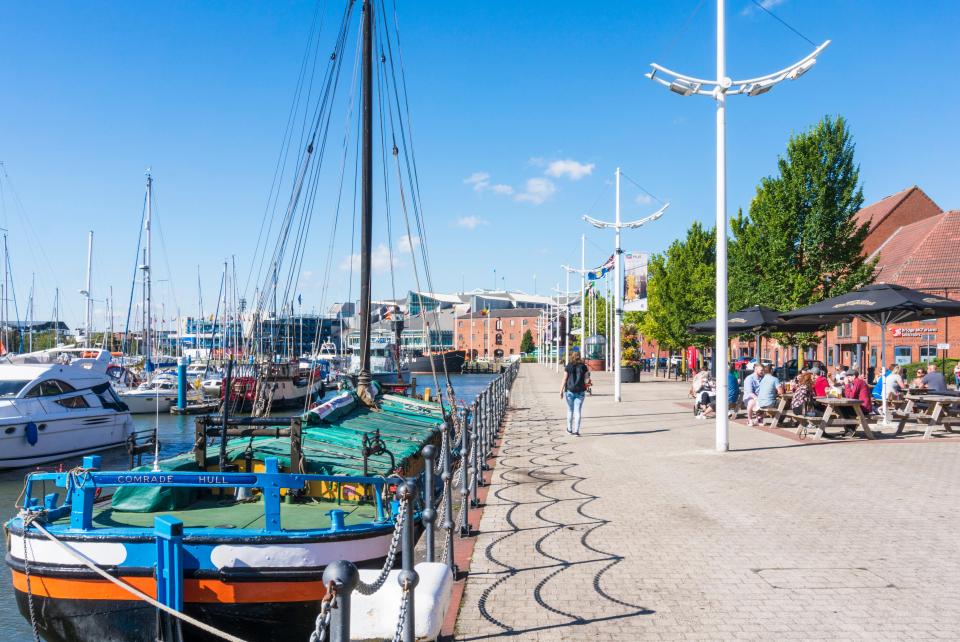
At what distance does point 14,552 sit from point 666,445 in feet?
36.4

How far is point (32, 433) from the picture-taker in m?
20.7

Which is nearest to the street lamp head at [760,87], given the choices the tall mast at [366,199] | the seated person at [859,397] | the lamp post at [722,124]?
the lamp post at [722,124]

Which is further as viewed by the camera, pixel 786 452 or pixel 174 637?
pixel 786 452

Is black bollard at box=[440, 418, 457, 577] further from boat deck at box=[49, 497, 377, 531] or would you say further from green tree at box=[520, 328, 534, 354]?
green tree at box=[520, 328, 534, 354]

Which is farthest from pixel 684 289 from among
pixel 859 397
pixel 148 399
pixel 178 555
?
pixel 178 555

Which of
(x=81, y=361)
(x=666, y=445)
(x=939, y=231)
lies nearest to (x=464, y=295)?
(x=939, y=231)

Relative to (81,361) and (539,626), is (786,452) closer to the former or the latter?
(539,626)

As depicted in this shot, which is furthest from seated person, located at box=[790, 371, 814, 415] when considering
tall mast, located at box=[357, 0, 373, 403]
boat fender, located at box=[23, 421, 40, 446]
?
boat fender, located at box=[23, 421, 40, 446]

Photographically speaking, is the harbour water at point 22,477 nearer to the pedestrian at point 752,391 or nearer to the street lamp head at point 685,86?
the street lamp head at point 685,86

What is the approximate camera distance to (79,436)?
2264 cm

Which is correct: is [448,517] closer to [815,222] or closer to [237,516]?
[237,516]

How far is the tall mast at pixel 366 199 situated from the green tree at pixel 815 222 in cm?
1701

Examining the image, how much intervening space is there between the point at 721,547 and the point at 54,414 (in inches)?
829

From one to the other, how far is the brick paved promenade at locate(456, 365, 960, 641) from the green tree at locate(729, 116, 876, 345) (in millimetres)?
15396
